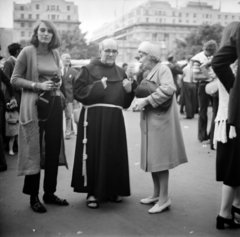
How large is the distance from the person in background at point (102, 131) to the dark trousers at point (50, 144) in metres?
0.25

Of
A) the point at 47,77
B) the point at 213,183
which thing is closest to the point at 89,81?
the point at 47,77

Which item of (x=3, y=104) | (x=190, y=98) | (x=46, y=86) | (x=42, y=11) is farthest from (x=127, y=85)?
(x=190, y=98)

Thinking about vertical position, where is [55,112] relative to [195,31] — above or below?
below

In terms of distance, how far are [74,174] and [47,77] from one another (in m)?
1.21

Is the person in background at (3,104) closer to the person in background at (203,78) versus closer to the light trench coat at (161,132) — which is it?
the light trench coat at (161,132)

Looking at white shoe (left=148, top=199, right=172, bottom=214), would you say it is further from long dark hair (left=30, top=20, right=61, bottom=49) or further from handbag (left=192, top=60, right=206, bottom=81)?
handbag (left=192, top=60, right=206, bottom=81)

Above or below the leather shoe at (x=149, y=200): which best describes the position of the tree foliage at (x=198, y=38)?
above

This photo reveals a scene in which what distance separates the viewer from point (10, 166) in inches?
264

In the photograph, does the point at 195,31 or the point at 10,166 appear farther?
the point at 195,31

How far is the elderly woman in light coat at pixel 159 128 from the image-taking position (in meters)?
4.40

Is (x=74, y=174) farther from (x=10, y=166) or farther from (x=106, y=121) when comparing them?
(x=10, y=166)

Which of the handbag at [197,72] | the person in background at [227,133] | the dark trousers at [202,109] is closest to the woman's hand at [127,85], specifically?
the person in background at [227,133]

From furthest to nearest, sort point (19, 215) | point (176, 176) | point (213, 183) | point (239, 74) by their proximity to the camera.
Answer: point (176, 176), point (213, 183), point (19, 215), point (239, 74)

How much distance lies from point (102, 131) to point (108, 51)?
3.10 ft
